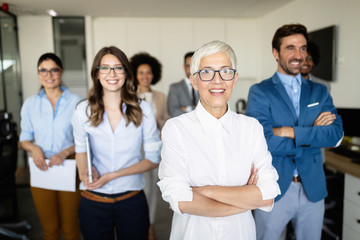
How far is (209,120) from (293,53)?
0.90 metres

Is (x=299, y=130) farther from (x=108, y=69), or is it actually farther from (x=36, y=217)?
(x=36, y=217)

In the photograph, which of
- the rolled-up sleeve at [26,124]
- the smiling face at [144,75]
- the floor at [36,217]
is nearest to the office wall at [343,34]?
the smiling face at [144,75]

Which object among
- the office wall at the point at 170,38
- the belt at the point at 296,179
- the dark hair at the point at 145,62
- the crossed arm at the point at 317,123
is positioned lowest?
the belt at the point at 296,179

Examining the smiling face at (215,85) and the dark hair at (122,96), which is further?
the dark hair at (122,96)

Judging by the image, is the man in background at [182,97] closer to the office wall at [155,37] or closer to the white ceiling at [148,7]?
the white ceiling at [148,7]

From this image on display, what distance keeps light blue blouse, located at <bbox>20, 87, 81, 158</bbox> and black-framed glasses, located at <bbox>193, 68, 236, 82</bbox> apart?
149 centimetres

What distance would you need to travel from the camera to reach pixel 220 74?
1319 mm

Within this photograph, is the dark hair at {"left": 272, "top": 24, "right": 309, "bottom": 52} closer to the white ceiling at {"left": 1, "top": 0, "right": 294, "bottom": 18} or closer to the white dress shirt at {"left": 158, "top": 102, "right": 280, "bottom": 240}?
the white dress shirt at {"left": 158, "top": 102, "right": 280, "bottom": 240}

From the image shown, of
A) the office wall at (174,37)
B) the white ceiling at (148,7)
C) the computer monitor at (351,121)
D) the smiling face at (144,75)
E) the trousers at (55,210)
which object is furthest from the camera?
the office wall at (174,37)

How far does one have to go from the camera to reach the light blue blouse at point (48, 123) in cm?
237

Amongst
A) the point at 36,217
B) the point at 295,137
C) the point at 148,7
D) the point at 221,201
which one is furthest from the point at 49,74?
the point at 148,7

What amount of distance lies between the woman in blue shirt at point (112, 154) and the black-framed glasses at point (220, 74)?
655 mm

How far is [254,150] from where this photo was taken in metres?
1.40

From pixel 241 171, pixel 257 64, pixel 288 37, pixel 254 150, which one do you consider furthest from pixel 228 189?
pixel 257 64
